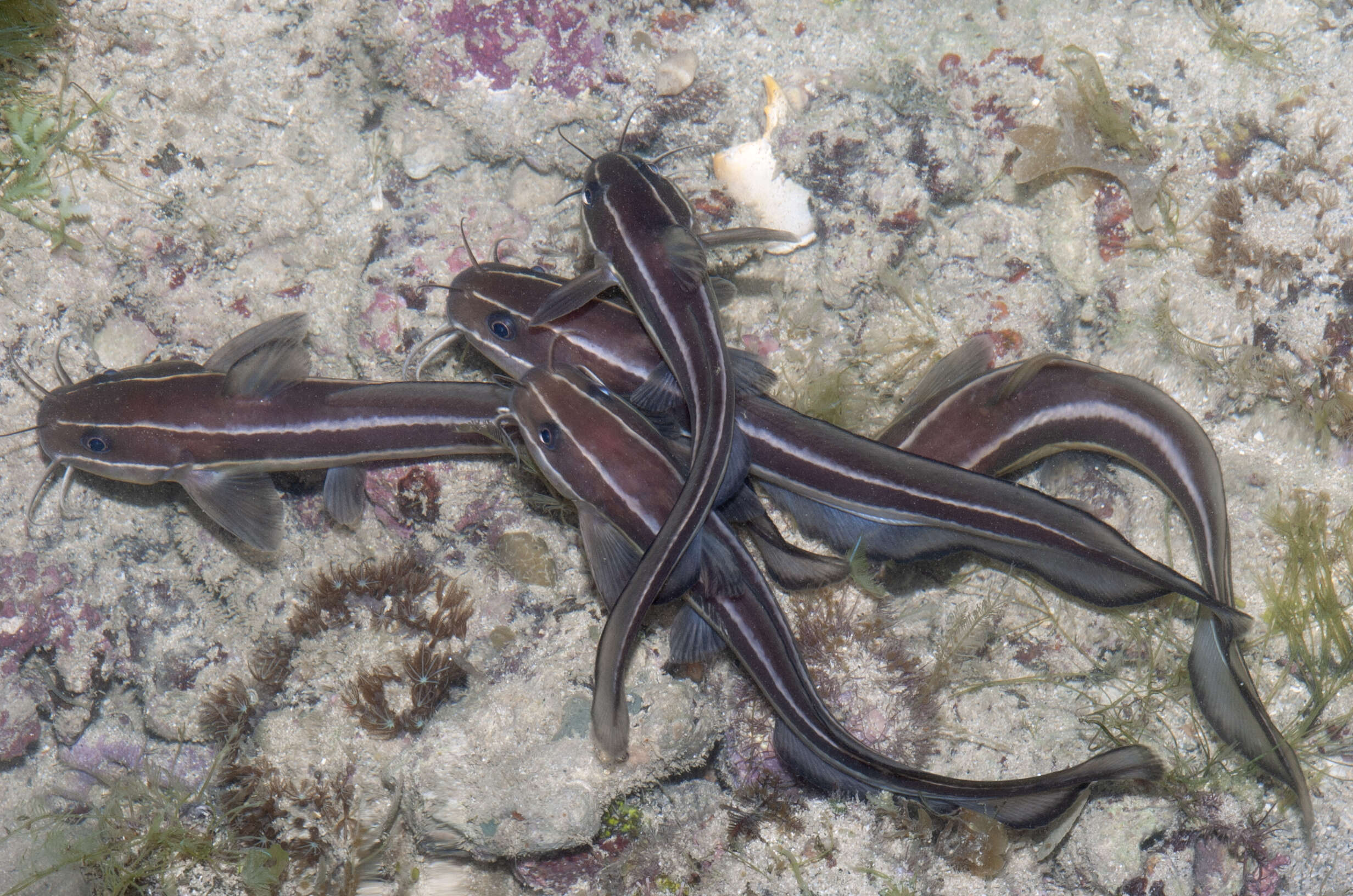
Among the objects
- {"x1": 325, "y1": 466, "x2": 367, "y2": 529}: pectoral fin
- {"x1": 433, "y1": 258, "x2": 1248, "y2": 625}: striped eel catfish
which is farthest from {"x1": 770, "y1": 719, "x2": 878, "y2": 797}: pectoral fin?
{"x1": 325, "y1": 466, "x2": 367, "y2": 529}: pectoral fin

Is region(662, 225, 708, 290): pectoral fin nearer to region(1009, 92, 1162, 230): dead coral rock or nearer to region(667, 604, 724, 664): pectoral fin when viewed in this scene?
region(667, 604, 724, 664): pectoral fin

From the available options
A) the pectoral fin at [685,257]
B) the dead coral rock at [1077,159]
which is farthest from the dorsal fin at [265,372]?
the dead coral rock at [1077,159]

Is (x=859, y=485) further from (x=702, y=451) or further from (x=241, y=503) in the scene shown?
(x=241, y=503)

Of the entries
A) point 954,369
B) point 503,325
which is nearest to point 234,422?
point 503,325

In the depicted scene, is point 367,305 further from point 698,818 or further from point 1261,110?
point 1261,110

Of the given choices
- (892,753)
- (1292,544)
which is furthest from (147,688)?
(1292,544)
